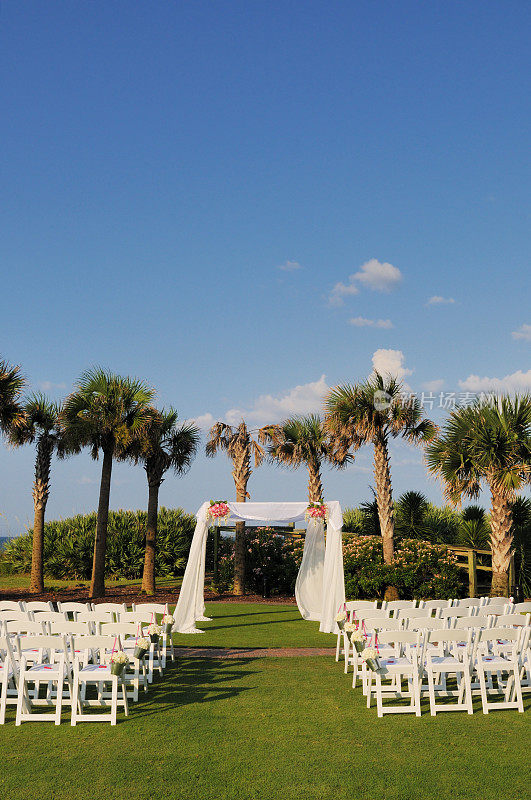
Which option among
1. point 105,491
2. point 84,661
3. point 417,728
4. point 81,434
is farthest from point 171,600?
point 417,728

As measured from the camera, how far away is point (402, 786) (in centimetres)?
570

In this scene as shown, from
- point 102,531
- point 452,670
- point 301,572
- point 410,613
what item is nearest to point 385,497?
point 301,572

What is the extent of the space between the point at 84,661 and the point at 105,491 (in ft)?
39.8

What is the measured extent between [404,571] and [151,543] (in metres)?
7.79

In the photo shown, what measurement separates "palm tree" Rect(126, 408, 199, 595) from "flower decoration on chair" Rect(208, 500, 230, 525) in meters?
4.69

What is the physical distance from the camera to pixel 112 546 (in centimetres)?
2734

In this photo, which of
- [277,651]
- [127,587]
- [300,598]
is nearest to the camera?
[277,651]

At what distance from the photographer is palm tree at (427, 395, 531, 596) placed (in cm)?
1616

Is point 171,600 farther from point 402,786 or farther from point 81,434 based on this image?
point 402,786

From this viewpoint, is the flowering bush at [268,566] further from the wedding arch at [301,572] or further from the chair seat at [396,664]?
the chair seat at [396,664]

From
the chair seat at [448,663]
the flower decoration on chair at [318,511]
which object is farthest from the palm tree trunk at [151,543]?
the chair seat at [448,663]

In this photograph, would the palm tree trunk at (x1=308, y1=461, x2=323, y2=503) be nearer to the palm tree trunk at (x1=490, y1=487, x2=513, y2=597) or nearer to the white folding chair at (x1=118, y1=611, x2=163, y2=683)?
the palm tree trunk at (x1=490, y1=487, x2=513, y2=597)

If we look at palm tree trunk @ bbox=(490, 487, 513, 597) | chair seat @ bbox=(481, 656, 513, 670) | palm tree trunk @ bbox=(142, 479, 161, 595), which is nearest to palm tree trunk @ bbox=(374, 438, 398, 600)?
palm tree trunk @ bbox=(490, 487, 513, 597)

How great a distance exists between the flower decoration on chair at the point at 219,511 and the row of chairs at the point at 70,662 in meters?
5.81
